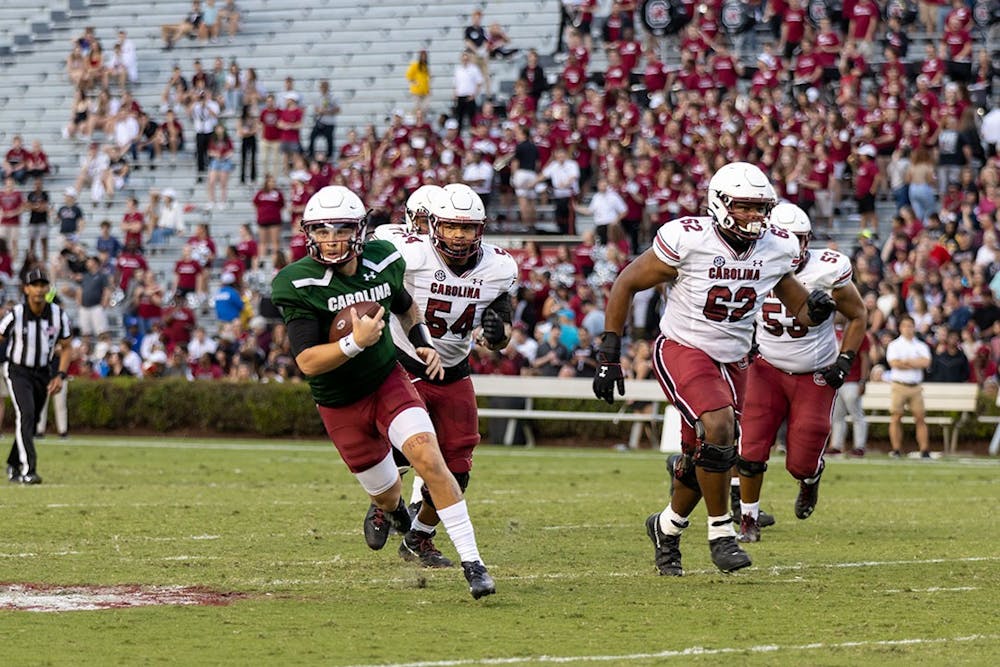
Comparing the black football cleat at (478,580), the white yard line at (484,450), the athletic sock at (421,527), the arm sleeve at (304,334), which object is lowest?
the white yard line at (484,450)

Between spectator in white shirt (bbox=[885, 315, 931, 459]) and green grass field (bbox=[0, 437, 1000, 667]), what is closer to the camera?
green grass field (bbox=[0, 437, 1000, 667])

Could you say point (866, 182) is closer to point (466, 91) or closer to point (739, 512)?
point (466, 91)

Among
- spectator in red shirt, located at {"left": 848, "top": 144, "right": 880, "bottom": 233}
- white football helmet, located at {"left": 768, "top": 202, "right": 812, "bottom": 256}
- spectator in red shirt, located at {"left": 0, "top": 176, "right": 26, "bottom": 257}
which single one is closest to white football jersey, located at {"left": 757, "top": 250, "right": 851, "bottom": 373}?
white football helmet, located at {"left": 768, "top": 202, "right": 812, "bottom": 256}

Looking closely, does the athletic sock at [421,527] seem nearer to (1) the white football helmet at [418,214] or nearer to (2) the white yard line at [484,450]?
(1) the white football helmet at [418,214]

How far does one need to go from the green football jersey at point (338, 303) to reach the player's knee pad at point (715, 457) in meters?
1.50

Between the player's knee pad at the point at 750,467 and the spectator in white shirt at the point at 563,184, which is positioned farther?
the spectator in white shirt at the point at 563,184

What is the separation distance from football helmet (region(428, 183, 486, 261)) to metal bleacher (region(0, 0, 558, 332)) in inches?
788

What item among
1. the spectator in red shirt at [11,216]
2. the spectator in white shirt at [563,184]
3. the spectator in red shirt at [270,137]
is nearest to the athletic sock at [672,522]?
the spectator in white shirt at [563,184]

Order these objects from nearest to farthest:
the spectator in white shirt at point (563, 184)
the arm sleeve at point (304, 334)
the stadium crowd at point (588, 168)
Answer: the arm sleeve at point (304, 334) → the stadium crowd at point (588, 168) → the spectator in white shirt at point (563, 184)

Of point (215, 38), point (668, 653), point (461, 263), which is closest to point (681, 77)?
point (215, 38)

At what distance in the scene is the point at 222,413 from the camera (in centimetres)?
2258

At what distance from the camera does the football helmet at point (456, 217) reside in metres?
8.77

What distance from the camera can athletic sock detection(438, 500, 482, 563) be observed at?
728 centimetres

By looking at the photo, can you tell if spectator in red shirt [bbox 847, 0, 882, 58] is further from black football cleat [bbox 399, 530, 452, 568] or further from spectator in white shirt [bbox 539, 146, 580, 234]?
black football cleat [bbox 399, 530, 452, 568]
